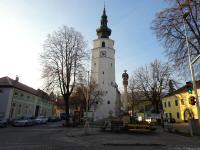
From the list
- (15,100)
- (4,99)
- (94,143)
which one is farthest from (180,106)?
(4,99)

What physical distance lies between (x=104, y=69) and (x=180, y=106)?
2414 centimetres

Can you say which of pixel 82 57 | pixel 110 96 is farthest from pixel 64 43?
pixel 110 96

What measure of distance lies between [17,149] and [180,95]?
154 feet

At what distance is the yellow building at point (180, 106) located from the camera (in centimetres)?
4466

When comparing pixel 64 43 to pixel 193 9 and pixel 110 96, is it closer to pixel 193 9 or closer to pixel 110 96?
pixel 193 9

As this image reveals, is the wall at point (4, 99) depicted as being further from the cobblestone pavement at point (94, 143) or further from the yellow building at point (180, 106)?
the yellow building at point (180, 106)

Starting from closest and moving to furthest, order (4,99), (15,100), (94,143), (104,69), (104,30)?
(94,143)
(4,99)
(15,100)
(104,69)
(104,30)

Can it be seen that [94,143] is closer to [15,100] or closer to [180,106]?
[15,100]

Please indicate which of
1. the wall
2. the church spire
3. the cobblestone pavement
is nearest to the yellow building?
the church spire

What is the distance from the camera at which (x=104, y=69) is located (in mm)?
56938

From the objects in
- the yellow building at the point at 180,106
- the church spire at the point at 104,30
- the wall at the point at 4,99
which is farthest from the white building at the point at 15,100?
the yellow building at the point at 180,106

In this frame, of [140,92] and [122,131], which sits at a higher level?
[140,92]

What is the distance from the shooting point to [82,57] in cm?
3262

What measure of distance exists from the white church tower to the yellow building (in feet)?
54.9
